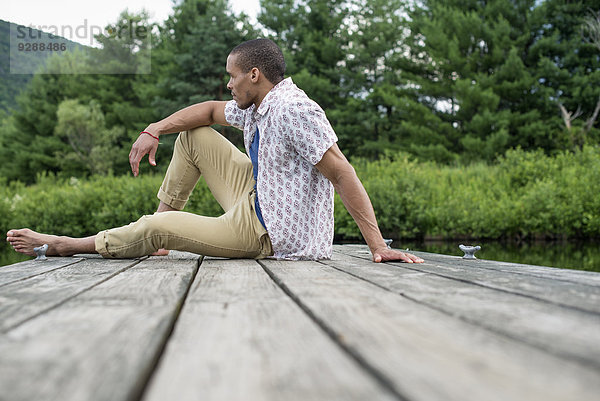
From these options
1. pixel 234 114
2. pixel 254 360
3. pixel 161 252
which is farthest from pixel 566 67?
pixel 254 360

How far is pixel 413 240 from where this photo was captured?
7.98 metres

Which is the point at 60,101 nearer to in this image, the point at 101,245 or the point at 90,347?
the point at 101,245

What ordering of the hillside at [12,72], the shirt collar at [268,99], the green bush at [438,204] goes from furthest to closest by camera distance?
the hillside at [12,72]
the green bush at [438,204]
the shirt collar at [268,99]

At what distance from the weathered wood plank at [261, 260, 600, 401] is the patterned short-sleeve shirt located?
977mm

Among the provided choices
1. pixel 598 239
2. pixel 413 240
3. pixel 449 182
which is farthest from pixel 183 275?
pixel 449 182

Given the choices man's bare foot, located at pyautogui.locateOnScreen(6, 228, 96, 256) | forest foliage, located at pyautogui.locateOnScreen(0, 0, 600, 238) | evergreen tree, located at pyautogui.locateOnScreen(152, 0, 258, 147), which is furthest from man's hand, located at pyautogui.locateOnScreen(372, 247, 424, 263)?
evergreen tree, located at pyautogui.locateOnScreen(152, 0, 258, 147)

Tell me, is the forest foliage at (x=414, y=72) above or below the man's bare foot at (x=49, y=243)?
→ above

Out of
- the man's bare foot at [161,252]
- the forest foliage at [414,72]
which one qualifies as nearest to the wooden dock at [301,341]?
the man's bare foot at [161,252]

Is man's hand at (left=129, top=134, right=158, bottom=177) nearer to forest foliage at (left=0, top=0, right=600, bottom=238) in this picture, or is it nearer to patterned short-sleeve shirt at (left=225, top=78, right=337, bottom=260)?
patterned short-sleeve shirt at (left=225, top=78, right=337, bottom=260)

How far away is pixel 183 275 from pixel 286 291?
47 cm

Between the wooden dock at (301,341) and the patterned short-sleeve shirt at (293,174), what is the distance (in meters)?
0.73

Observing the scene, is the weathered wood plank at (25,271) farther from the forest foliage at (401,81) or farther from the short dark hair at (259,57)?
the forest foliage at (401,81)

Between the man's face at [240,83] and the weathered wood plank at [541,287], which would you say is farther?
the man's face at [240,83]

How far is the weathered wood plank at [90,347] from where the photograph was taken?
0.54 m
